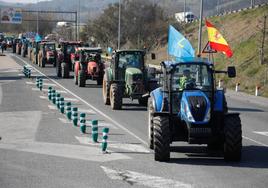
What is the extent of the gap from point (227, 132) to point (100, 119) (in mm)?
7931

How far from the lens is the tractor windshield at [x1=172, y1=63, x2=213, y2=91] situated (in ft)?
47.8

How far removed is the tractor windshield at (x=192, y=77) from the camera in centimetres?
1456

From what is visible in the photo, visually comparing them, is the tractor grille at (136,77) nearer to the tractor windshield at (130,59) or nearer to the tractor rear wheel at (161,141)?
the tractor windshield at (130,59)

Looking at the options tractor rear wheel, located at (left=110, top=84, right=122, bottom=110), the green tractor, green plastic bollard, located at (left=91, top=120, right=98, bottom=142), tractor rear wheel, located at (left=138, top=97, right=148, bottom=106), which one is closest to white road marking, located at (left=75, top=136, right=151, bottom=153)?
green plastic bollard, located at (left=91, top=120, right=98, bottom=142)

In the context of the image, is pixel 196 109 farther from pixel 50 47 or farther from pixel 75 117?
pixel 50 47

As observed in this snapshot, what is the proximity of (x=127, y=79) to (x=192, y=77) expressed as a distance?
33.2ft

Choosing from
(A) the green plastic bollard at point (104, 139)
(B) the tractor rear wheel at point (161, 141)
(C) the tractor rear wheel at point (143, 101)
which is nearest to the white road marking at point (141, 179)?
(B) the tractor rear wheel at point (161, 141)

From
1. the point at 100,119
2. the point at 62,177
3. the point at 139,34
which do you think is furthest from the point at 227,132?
the point at 139,34

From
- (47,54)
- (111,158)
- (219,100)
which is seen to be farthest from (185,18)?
(111,158)

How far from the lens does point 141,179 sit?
39.0 ft

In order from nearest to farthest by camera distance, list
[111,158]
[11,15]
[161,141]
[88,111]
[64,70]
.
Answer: [161,141] → [111,158] → [88,111] → [64,70] → [11,15]

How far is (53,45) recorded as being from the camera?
55.1m

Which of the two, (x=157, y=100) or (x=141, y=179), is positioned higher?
(x=157, y=100)

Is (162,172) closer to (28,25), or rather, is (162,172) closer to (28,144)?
(28,144)
